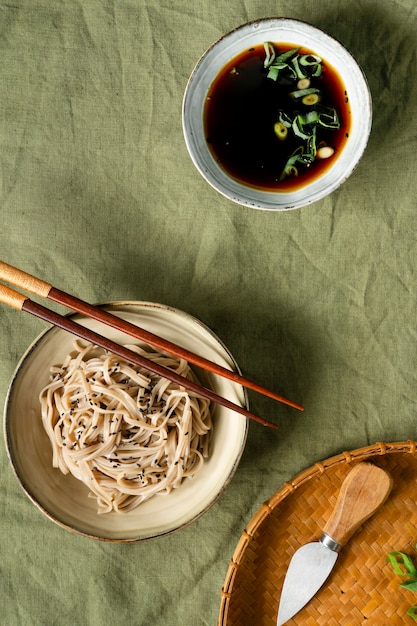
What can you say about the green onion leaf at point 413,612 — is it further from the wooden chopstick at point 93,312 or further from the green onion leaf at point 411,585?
the wooden chopstick at point 93,312

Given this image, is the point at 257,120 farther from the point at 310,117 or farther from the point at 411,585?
the point at 411,585

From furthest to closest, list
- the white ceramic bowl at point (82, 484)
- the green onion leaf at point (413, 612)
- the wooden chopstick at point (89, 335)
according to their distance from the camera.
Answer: the green onion leaf at point (413, 612) → the white ceramic bowl at point (82, 484) → the wooden chopstick at point (89, 335)

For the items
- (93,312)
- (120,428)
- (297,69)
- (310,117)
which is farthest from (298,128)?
(120,428)

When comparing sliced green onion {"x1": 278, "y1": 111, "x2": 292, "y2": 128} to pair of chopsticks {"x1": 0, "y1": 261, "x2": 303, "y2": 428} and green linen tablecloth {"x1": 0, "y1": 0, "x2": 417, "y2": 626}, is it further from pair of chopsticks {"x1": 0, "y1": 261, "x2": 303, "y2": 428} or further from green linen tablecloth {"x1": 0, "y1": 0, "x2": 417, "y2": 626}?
pair of chopsticks {"x1": 0, "y1": 261, "x2": 303, "y2": 428}

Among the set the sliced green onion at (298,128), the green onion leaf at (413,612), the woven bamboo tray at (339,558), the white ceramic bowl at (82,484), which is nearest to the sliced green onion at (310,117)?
the sliced green onion at (298,128)

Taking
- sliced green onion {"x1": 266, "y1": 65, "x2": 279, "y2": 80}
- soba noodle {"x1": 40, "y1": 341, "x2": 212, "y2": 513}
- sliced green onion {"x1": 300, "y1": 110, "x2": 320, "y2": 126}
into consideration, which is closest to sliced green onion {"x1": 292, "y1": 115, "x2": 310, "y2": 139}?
sliced green onion {"x1": 300, "y1": 110, "x2": 320, "y2": 126}

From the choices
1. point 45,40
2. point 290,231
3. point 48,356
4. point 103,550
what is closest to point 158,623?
point 103,550
